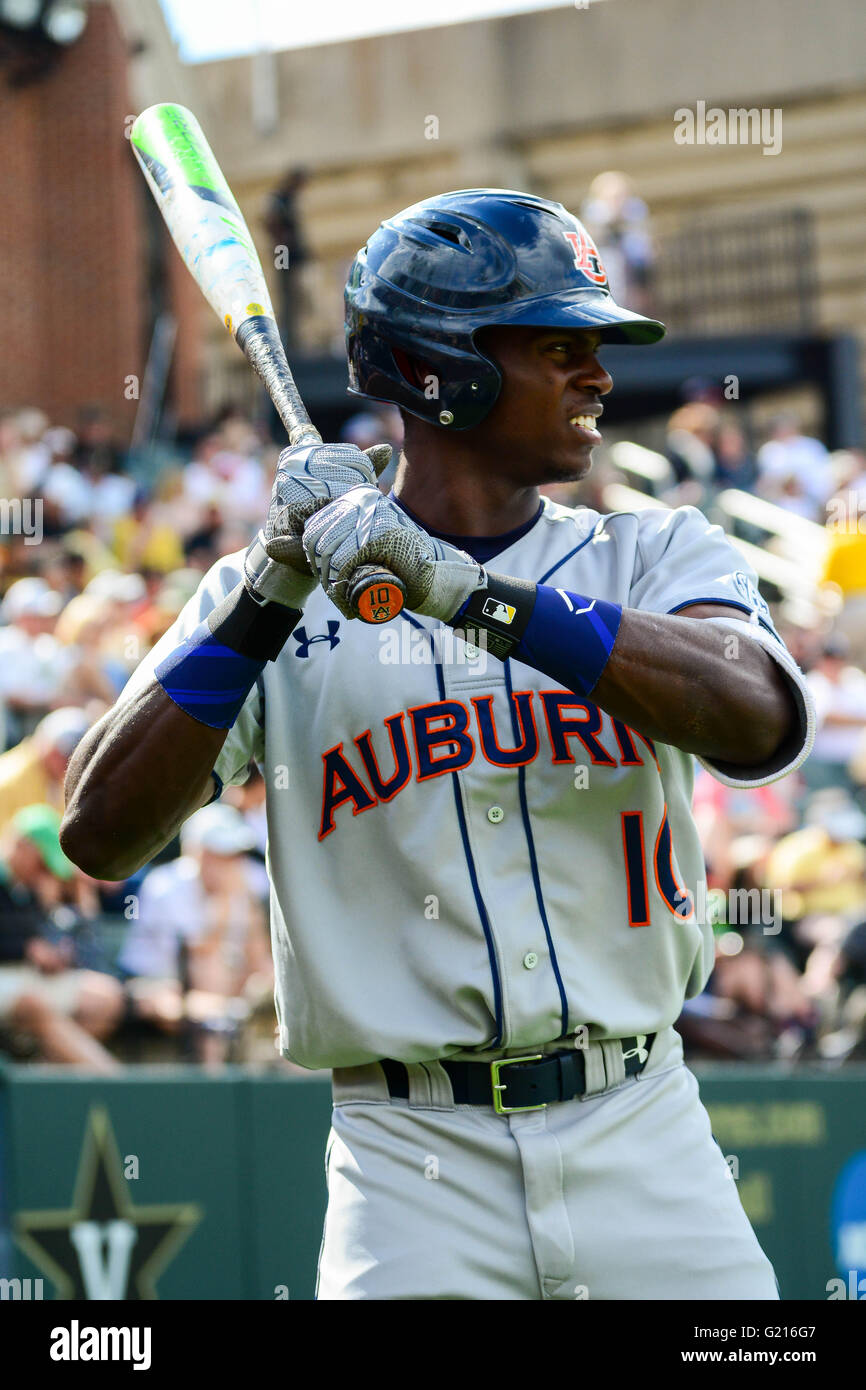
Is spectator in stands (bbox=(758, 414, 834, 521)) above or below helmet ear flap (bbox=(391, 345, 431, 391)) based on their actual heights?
above

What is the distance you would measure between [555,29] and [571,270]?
740 inches

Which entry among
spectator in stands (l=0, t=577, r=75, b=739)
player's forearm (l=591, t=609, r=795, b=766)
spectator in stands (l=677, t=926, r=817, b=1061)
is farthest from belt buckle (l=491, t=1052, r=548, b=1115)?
spectator in stands (l=0, t=577, r=75, b=739)

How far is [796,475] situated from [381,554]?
10.2m

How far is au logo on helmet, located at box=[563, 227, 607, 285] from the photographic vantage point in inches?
104

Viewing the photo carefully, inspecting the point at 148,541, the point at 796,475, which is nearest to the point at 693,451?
the point at 796,475

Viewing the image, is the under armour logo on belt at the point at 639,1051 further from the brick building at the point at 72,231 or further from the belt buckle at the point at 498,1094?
the brick building at the point at 72,231

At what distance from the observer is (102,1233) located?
5422 millimetres

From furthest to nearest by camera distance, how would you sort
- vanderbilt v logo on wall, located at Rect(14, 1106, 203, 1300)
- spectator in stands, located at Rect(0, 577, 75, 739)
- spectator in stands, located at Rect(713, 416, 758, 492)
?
spectator in stands, located at Rect(713, 416, 758, 492)
spectator in stands, located at Rect(0, 577, 75, 739)
vanderbilt v logo on wall, located at Rect(14, 1106, 203, 1300)

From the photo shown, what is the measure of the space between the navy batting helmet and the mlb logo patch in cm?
42

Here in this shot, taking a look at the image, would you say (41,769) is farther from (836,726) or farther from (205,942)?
(836,726)

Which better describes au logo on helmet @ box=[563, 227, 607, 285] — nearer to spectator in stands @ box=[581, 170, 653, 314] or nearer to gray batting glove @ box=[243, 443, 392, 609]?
gray batting glove @ box=[243, 443, 392, 609]

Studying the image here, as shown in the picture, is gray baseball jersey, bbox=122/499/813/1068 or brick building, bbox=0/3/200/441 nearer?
gray baseball jersey, bbox=122/499/813/1068

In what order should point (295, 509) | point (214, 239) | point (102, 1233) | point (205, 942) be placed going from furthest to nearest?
point (205, 942), point (102, 1233), point (214, 239), point (295, 509)
